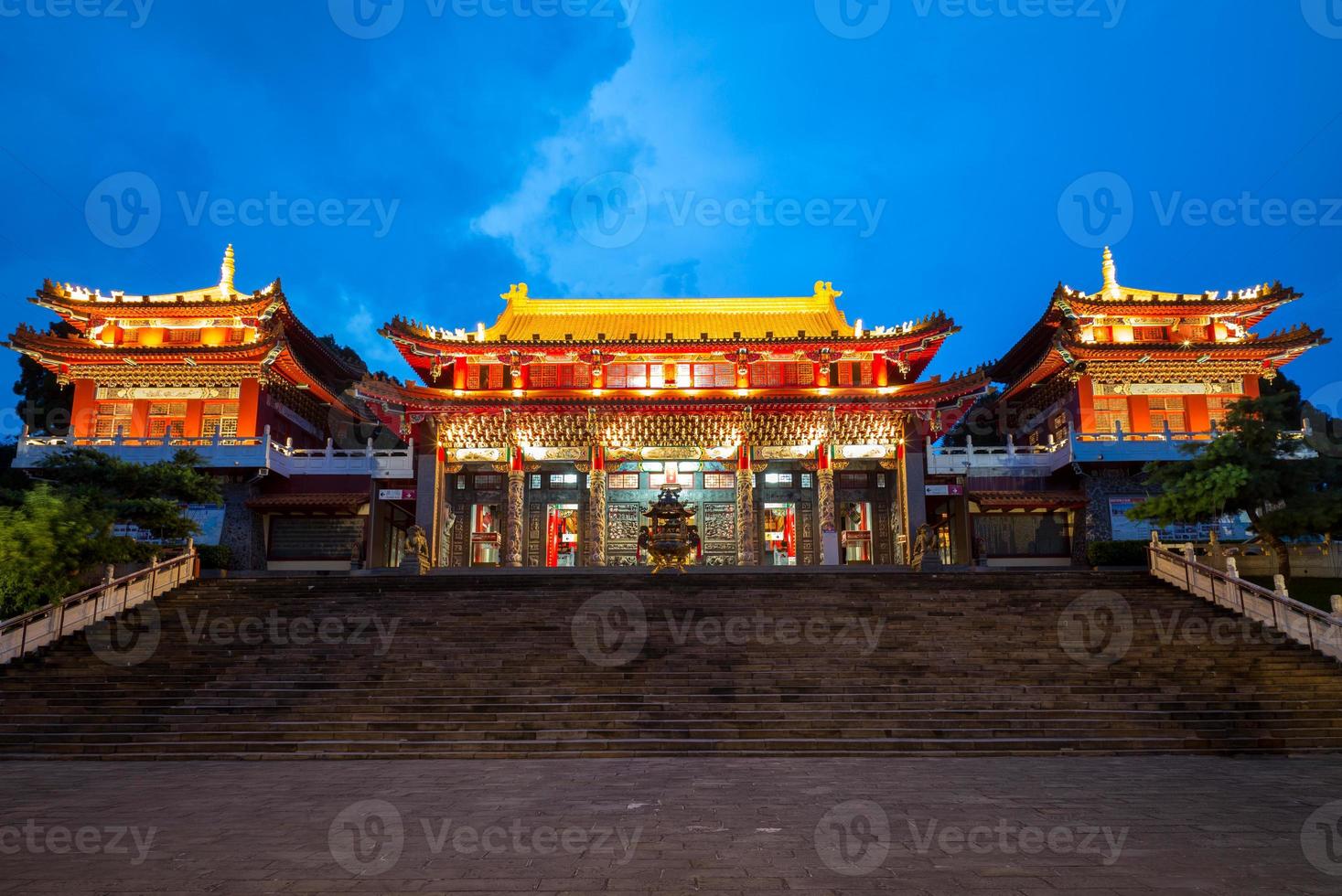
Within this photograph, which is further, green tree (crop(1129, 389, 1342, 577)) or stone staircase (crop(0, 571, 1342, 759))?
green tree (crop(1129, 389, 1342, 577))

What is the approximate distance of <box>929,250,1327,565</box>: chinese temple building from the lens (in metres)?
26.8

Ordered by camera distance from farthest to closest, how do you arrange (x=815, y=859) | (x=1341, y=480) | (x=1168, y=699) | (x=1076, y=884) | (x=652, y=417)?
(x=652, y=417), (x=1341, y=480), (x=1168, y=699), (x=815, y=859), (x=1076, y=884)

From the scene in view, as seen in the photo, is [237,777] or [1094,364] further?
[1094,364]

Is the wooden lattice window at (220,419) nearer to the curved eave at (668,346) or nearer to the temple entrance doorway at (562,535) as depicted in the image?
the curved eave at (668,346)

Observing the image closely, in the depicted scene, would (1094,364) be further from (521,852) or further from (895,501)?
(521,852)

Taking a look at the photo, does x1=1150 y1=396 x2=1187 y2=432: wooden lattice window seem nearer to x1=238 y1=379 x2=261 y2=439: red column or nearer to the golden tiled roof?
the golden tiled roof

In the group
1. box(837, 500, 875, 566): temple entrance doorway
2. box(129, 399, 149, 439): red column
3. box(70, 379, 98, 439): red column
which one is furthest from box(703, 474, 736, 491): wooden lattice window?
box(70, 379, 98, 439): red column

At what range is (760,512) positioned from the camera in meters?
27.2

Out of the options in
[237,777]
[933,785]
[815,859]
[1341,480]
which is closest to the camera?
[815,859]

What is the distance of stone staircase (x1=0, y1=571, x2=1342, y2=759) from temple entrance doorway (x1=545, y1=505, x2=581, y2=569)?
857cm

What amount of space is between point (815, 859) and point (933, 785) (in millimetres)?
3414

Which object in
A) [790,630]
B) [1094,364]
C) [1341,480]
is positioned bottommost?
[790,630]

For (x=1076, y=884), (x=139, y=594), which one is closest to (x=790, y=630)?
(x=1076, y=884)

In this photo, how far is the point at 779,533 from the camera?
89.3 ft
